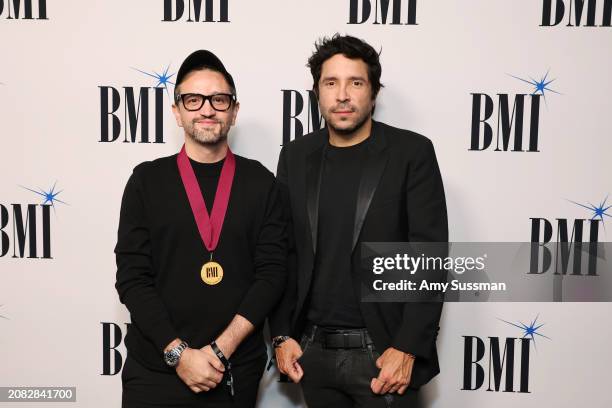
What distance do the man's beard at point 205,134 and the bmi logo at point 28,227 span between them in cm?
98

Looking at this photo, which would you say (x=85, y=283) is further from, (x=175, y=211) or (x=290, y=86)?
(x=290, y=86)

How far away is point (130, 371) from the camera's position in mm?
1849

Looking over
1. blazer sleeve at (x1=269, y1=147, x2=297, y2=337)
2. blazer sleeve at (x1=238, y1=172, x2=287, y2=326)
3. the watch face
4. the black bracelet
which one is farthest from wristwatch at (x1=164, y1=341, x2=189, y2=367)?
blazer sleeve at (x1=269, y1=147, x2=297, y2=337)

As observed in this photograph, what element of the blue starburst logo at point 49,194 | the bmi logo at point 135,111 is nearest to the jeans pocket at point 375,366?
the bmi logo at point 135,111

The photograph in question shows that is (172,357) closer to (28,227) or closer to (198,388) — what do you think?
(198,388)

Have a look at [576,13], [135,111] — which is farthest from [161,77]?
[576,13]

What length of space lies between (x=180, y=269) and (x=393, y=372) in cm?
74

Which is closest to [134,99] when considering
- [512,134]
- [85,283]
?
[85,283]

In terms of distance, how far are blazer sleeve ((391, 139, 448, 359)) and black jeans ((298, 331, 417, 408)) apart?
0.42 ft

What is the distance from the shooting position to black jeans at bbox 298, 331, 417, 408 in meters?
1.89

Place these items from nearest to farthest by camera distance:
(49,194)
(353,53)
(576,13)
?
(353,53) < (576,13) < (49,194)

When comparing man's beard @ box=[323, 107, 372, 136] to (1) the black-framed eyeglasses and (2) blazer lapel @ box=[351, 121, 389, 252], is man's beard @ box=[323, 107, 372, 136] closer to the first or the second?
(2) blazer lapel @ box=[351, 121, 389, 252]

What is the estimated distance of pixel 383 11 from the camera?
95.1 inches

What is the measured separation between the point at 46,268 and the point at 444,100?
1.86 metres
